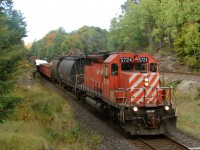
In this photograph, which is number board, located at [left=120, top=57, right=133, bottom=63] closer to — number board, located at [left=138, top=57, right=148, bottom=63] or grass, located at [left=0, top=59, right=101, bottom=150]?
number board, located at [left=138, top=57, right=148, bottom=63]

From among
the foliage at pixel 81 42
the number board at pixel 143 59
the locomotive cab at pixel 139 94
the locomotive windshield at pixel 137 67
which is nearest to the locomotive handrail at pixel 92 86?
the locomotive cab at pixel 139 94

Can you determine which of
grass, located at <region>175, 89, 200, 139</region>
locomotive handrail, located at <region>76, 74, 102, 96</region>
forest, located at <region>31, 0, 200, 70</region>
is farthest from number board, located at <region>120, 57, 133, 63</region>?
forest, located at <region>31, 0, 200, 70</region>

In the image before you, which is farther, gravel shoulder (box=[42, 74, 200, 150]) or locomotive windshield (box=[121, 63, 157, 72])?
locomotive windshield (box=[121, 63, 157, 72])

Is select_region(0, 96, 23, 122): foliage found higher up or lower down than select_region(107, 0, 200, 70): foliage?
lower down

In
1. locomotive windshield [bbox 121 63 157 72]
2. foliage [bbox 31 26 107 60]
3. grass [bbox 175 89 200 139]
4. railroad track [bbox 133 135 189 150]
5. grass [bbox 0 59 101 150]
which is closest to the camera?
grass [bbox 0 59 101 150]

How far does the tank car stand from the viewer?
12688 millimetres

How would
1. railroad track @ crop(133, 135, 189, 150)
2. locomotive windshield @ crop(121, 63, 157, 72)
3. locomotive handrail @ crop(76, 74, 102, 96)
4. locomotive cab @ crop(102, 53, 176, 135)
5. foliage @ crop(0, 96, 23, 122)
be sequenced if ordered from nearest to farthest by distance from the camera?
foliage @ crop(0, 96, 23, 122)
railroad track @ crop(133, 135, 189, 150)
locomotive cab @ crop(102, 53, 176, 135)
locomotive windshield @ crop(121, 63, 157, 72)
locomotive handrail @ crop(76, 74, 102, 96)

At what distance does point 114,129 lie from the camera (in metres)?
14.7

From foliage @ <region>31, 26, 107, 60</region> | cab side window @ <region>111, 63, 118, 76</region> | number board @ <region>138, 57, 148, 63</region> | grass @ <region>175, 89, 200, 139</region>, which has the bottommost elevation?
grass @ <region>175, 89, 200, 139</region>

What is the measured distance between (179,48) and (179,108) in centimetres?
2381

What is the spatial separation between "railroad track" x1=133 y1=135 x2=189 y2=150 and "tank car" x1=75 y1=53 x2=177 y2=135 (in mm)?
290

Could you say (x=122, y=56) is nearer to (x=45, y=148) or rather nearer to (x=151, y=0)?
(x=45, y=148)

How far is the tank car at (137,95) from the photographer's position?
12.7 meters

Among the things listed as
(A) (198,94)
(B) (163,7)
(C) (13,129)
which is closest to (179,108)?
(A) (198,94)
